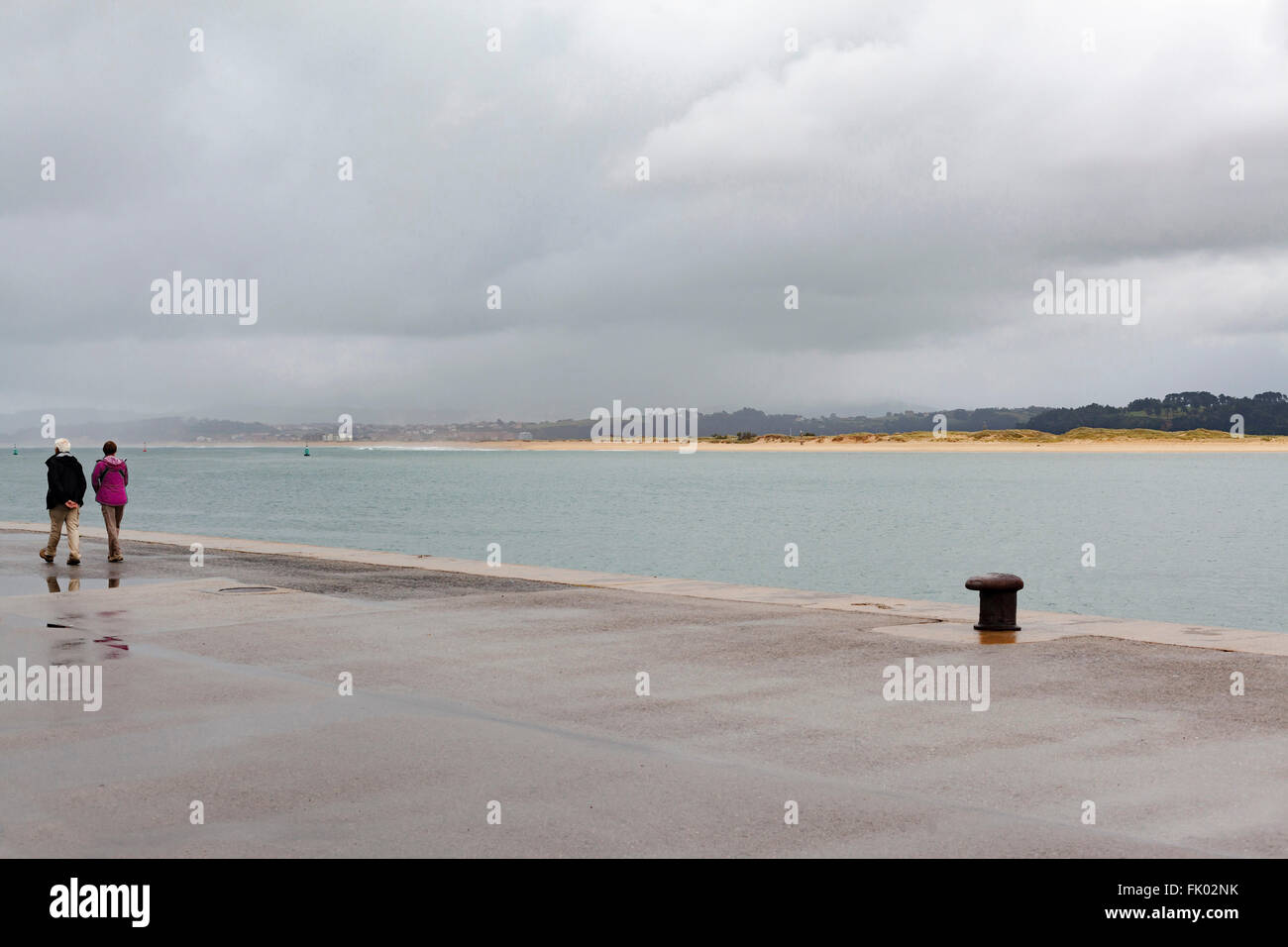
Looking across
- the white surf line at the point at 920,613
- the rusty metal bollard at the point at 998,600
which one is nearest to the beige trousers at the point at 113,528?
the white surf line at the point at 920,613

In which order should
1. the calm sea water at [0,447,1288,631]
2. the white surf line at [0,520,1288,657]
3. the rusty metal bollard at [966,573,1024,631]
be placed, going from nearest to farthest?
the white surf line at [0,520,1288,657], the rusty metal bollard at [966,573,1024,631], the calm sea water at [0,447,1288,631]

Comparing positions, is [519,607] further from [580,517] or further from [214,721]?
[580,517]

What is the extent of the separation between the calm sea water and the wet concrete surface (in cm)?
1751

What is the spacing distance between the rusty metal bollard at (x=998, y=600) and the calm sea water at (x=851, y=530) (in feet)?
47.5

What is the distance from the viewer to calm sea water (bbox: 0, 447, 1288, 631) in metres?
34.1

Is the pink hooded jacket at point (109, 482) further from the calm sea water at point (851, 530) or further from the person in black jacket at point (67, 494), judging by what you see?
the calm sea water at point (851, 530)

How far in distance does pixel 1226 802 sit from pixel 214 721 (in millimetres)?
6840

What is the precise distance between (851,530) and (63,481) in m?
39.6

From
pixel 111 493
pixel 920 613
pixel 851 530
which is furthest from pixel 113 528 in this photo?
pixel 851 530

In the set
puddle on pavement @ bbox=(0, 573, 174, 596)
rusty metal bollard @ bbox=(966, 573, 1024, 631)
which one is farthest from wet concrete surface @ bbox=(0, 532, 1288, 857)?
puddle on pavement @ bbox=(0, 573, 174, 596)

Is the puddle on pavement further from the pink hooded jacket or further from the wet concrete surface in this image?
the wet concrete surface

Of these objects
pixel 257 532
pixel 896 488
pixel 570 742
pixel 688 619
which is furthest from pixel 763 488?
pixel 570 742

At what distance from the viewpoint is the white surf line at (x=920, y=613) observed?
13023mm

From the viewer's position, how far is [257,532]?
159 feet
